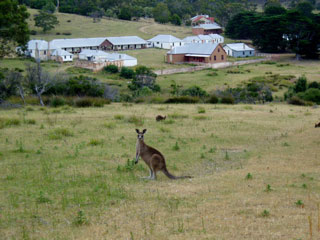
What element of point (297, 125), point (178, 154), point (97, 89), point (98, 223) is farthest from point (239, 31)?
point (98, 223)

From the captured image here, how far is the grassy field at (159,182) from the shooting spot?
24.1 feet

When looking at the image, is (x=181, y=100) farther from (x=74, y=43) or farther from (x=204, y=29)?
(x=204, y=29)

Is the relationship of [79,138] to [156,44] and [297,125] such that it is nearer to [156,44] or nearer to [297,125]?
[297,125]

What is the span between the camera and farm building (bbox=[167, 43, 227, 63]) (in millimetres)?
67125

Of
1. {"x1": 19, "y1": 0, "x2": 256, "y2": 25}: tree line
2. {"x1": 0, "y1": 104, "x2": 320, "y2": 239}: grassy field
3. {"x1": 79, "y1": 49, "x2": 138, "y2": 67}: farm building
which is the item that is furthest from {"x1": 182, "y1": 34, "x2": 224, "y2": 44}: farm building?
{"x1": 0, "y1": 104, "x2": 320, "y2": 239}: grassy field

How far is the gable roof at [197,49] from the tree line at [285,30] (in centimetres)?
1184

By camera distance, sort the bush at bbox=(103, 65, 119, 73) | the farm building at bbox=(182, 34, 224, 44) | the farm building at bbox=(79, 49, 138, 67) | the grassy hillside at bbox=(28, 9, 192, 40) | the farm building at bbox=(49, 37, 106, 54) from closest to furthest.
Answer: the bush at bbox=(103, 65, 119, 73) → the farm building at bbox=(79, 49, 138, 67) → the farm building at bbox=(49, 37, 106, 54) → the farm building at bbox=(182, 34, 224, 44) → the grassy hillside at bbox=(28, 9, 192, 40)

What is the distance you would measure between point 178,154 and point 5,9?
1236cm

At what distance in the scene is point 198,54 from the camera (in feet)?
224

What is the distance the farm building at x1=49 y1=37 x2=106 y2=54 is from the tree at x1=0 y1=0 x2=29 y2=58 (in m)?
48.4

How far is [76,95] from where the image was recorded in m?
29.5

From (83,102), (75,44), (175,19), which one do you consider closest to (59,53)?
(75,44)

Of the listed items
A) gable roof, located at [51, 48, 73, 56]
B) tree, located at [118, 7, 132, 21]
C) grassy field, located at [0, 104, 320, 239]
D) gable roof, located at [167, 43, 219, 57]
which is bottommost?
grassy field, located at [0, 104, 320, 239]

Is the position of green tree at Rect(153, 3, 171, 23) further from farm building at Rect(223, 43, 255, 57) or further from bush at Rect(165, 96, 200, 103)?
bush at Rect(165, 96, 200, 103)
